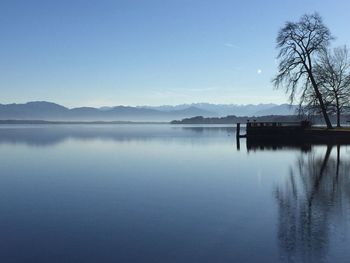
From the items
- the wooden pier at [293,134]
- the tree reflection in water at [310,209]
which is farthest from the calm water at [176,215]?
the wooden pier at [293,134]

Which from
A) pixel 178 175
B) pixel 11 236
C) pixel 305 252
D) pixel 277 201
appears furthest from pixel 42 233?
pixel 178 175

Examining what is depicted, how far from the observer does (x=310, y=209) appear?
15.8 meters

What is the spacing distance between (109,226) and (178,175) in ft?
44.1

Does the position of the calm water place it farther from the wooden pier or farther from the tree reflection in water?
the wooden pier

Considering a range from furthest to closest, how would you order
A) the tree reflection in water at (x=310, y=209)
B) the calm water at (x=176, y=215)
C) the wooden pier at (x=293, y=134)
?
the wooden pier at (x=293, y=134)
the tree reflection in water at (x=310, y=209)
the calm water at (x=176, y=215)

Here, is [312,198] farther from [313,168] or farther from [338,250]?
[313,168]

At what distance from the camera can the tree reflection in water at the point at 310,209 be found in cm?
1116

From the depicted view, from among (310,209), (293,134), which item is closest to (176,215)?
(310,209)

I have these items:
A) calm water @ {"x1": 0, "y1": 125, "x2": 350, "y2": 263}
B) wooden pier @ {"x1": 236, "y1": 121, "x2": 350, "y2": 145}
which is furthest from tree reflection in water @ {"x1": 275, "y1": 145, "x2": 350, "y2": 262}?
wooden pier @ {"x1": 236, "y1": 121, "x2": 350, "y2": 145}

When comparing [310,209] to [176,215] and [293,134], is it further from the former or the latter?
[293,134]

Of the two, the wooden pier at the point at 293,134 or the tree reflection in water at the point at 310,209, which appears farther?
the wooden pier at the point at 293,134

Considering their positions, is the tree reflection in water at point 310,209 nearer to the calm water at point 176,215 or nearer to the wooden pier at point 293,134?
the calm water at point 176,215

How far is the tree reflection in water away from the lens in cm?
1116

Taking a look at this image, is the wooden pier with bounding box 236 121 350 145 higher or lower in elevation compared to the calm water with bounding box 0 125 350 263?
higher
